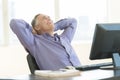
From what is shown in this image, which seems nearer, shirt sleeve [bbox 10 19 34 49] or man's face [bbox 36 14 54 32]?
shirt sleeve [bbox 10 19 34 49]

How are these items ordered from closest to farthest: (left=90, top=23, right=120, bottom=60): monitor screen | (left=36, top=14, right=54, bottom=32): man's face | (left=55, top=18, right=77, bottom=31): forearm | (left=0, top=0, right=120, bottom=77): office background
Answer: (left=90, top=23, right=120, bottom=60): monitor screen
(left=36, top=14, right=54, bottom=32): man's face
(left=55, top=18, right=77, bottom=31): forearm
(left=0, top=0, right=120, bottom=77): office background

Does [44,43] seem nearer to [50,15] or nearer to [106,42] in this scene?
[106,42]

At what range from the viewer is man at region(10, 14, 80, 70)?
2.51 m

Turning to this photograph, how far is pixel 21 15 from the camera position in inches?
172

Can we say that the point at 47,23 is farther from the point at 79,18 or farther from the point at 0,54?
the point at 79,18

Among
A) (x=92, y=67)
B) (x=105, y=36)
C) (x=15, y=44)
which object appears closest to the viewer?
(x=105, y=36)

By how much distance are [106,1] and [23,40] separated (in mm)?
2892

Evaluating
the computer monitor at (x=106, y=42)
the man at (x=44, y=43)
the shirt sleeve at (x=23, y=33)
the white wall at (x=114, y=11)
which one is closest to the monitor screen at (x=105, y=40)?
the computer monitor at (x=106, y=42)

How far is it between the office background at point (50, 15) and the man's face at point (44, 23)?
4.94ft

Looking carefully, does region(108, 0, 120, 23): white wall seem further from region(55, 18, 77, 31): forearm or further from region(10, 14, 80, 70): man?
region(10, 14, 80, 70): man

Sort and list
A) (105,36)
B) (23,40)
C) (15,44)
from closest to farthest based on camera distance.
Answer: (105,36) < (23,40) < (15,44)

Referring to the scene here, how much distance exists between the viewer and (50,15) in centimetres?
457

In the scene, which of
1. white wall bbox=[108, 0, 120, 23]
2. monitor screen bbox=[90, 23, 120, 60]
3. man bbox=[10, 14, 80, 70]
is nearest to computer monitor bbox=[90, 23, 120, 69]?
monitor screen bbox=[90, 23, 120, 60]

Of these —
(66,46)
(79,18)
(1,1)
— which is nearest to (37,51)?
(66,46)
